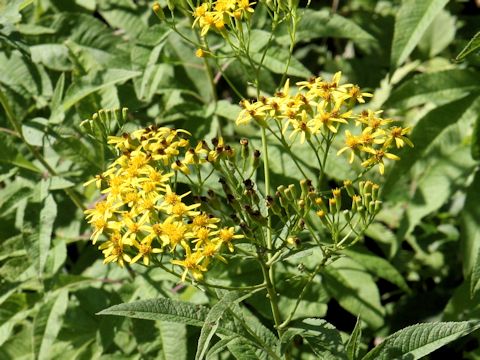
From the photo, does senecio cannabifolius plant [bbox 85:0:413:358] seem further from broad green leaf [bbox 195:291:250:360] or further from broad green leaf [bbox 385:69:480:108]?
broad green leaf [bbox 385:69:480:108]

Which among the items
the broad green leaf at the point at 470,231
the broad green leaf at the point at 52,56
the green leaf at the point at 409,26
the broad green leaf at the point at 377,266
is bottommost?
the broad green leaf at the point at 377,266

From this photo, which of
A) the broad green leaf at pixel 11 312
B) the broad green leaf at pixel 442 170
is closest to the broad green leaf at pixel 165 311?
the broad green leaf at pixel 11 312

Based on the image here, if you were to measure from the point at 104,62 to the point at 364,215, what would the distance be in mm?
1864

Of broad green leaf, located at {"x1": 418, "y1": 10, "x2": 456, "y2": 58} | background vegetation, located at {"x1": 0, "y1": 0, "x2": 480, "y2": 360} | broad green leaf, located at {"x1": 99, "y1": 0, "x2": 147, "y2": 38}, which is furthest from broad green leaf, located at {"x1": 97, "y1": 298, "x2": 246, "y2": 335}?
broad green leaf, located at {"x1": 418, "y1": 10, "x2": 456, "y2": 58}

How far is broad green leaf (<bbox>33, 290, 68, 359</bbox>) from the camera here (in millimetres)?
3584

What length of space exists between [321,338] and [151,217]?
70 centimetres

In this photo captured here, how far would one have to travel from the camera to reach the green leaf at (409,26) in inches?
138

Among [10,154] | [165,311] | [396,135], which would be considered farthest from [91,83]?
[396,135]

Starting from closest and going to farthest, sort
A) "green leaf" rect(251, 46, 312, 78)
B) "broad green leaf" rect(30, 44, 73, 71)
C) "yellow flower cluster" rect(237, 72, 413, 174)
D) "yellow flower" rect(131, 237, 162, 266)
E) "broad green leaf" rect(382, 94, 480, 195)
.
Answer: "yellow flower" rect(131, 237, 162, 266), "yellow flower cluster" rect(237, 72, 413, 174), "green leaf" rect(251, 46, 312, 78), "broad green leaf" rect(382, 94, 480, 195), "broad green leaf" rect(30, 44, 73, 71)

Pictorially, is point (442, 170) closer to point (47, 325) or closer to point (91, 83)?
point (91, 83)

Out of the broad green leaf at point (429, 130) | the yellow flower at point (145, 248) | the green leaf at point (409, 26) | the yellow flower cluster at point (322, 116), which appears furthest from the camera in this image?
the broad green leaf at point (429, 130)

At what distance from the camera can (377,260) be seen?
3.84 metres

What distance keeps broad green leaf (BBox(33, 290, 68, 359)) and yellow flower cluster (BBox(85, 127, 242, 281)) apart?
37.0 inches

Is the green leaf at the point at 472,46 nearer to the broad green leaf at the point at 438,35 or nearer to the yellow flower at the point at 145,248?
the yellow flower at the point at 145,248
